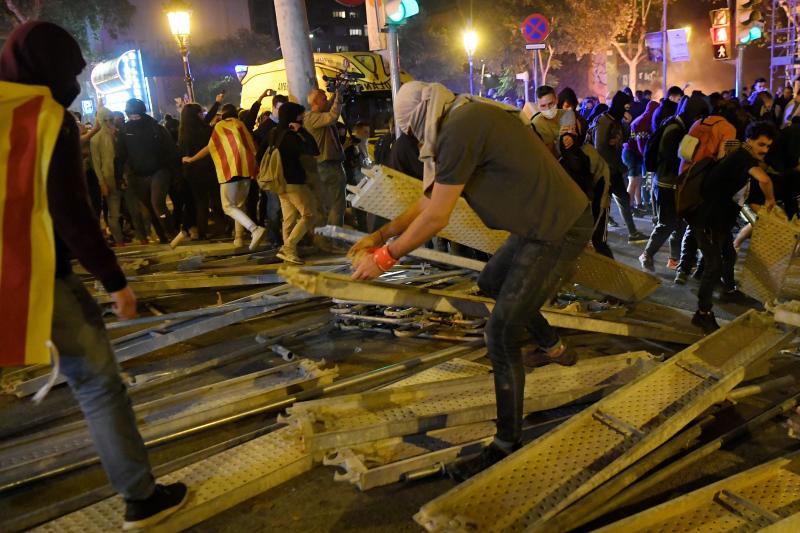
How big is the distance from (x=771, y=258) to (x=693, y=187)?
0.89 metres

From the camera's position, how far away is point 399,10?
26.6ft

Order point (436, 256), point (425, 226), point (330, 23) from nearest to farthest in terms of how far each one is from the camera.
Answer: point (425, 226) < point (436, 256) < point (330, 23)

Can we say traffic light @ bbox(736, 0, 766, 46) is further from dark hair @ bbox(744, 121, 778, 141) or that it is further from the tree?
the tree

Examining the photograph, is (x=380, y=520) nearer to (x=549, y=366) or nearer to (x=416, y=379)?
(x=416, y=379)

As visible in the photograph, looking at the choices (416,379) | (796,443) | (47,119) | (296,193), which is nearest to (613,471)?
(796,443)

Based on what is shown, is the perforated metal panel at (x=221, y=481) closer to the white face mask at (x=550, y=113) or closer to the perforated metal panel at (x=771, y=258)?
the perforated metal panel at (x=771, y=258)

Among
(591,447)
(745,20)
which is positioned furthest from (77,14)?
(591,447)

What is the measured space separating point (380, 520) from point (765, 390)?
2.74 metres

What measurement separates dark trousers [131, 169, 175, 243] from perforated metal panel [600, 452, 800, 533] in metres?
8.97

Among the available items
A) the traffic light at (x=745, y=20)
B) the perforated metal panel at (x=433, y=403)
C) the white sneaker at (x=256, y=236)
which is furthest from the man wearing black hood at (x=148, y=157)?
the traffic light at (x=745, y=20)

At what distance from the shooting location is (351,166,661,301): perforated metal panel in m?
5.71

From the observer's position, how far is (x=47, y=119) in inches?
101

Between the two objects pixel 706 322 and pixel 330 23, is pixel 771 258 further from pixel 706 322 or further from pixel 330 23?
pixel 330 23

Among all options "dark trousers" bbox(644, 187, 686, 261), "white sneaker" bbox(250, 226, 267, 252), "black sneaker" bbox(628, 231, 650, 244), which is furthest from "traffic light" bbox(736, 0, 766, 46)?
"white sneaker" bbox(250, 226, 267, 252)
